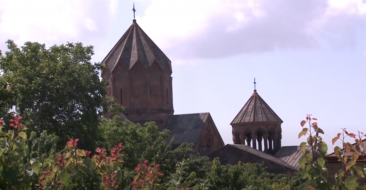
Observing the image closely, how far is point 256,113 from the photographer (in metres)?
33.8

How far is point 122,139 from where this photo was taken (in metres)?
21.2

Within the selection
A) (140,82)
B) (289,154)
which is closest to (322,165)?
(140,82)

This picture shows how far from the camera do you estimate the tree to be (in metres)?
19.5

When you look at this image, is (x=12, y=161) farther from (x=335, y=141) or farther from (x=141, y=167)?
(x=335, y=141)

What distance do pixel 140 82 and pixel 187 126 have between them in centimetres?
339

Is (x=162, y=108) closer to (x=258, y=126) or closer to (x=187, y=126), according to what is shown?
(x=187, y=126)

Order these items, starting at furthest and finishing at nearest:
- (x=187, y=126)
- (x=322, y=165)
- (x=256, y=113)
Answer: (x=256, y=113) < (x=187, y=126) < (x=322, y=165)

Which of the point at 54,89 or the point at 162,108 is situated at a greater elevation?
the point at 162,108

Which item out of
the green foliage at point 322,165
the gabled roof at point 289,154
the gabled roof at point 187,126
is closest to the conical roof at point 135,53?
the gabled roof at point 187,126

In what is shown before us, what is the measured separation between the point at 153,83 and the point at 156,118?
6.08ft

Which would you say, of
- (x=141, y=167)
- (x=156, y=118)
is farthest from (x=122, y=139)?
(x=141, y=167)

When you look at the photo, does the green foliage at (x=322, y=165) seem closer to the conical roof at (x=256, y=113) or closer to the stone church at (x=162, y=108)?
the stone church at (x=162, y=108)

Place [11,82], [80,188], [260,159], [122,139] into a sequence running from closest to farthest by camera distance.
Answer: [80,188]
[11,82]
[122,139]
[260,159]

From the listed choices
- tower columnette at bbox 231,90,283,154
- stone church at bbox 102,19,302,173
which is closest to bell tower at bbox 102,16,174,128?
stone church at bbox 102,19,302,173
